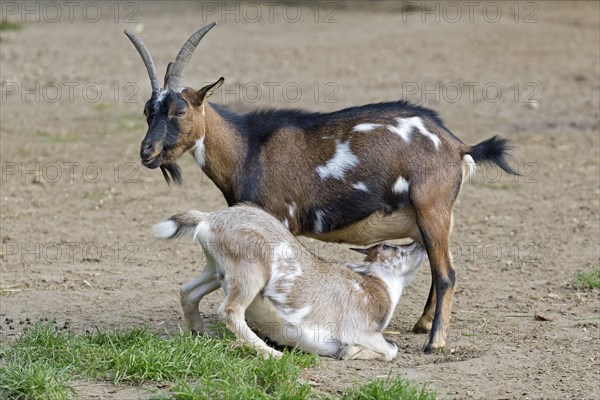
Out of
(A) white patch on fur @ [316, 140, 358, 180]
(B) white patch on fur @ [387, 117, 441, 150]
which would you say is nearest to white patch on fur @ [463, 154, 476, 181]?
(B) white patch on fur @ [387, 117, 441, 150]

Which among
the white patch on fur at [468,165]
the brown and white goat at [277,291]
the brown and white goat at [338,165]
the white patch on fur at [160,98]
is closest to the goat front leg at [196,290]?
the brown and white goat at [277,291]

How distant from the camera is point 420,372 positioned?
20.5 ft

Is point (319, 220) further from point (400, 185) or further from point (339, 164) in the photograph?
point (400, 185)

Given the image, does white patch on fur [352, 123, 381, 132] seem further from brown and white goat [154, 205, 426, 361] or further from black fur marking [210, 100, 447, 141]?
brown and white goat [154, 205, 426, 361]

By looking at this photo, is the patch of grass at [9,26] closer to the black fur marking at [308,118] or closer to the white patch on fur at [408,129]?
the black fur marking at [308,118]

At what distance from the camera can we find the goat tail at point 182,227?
6445 millimetres

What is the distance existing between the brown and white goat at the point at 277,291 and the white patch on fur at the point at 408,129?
993mm

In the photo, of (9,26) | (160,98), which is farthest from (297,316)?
(9,26)

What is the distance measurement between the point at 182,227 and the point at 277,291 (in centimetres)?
71

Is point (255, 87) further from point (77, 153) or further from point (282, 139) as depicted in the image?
point (282, 139)

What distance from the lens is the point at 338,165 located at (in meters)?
6.98

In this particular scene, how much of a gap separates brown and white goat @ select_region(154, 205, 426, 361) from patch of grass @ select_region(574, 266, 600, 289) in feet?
6.83

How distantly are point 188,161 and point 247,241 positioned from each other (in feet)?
Result: 20.0

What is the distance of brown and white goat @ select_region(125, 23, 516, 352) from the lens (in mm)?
6859
